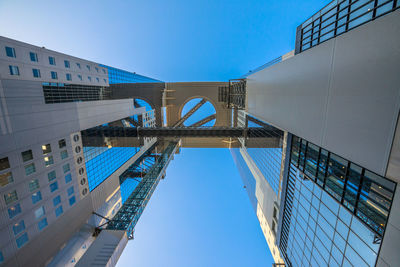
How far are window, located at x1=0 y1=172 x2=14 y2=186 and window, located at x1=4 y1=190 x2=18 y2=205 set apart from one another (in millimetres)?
777

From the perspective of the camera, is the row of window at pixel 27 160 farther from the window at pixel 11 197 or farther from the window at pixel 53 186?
the window at pixel 53 186

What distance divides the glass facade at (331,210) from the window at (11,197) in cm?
2137

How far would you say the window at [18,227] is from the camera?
10.3 meters

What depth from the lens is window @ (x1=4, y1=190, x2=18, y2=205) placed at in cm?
972

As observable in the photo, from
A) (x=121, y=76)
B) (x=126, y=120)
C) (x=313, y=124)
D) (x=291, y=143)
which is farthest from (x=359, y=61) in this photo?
(x=121, y=76)

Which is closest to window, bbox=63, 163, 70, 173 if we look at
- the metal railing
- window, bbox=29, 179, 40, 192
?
window, bbox=29, 179, 40, 192

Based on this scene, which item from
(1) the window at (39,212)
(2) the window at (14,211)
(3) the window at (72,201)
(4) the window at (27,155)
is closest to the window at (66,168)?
(3) the window at (72,201)

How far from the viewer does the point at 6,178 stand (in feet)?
31.7

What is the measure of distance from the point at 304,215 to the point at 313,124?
10.00 meters

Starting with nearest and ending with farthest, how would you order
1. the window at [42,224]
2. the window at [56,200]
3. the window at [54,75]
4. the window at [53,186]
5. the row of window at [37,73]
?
the window at [42,224] < the window at [53,186] < the window at [56,200] < the row of window at [37,73] < the window at [54,75]

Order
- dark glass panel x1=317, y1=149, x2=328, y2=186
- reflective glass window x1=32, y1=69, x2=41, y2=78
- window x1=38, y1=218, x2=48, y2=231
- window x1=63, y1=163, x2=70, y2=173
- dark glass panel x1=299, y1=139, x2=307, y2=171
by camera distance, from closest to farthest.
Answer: dark glass panel x1=317, y1=149, x2=328, y2=186 < window x1=38, y1=218, x2=48, y2=231 < dark glass panel x1=299, y1=139, x2=307, y2=171 < window x1=63, y1=163, x2=70, y2=173 < reflective glass window x1=32, y1=69, x2=41, y2=78

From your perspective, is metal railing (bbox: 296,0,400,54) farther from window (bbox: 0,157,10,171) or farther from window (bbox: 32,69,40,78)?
window (bbox: 32,69,40,78)

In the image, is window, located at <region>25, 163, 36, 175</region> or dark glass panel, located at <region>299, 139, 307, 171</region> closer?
window, located at <region>25, 163, 36, 175</region>

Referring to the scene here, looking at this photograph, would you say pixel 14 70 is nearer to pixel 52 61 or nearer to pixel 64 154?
pixel 52 61
